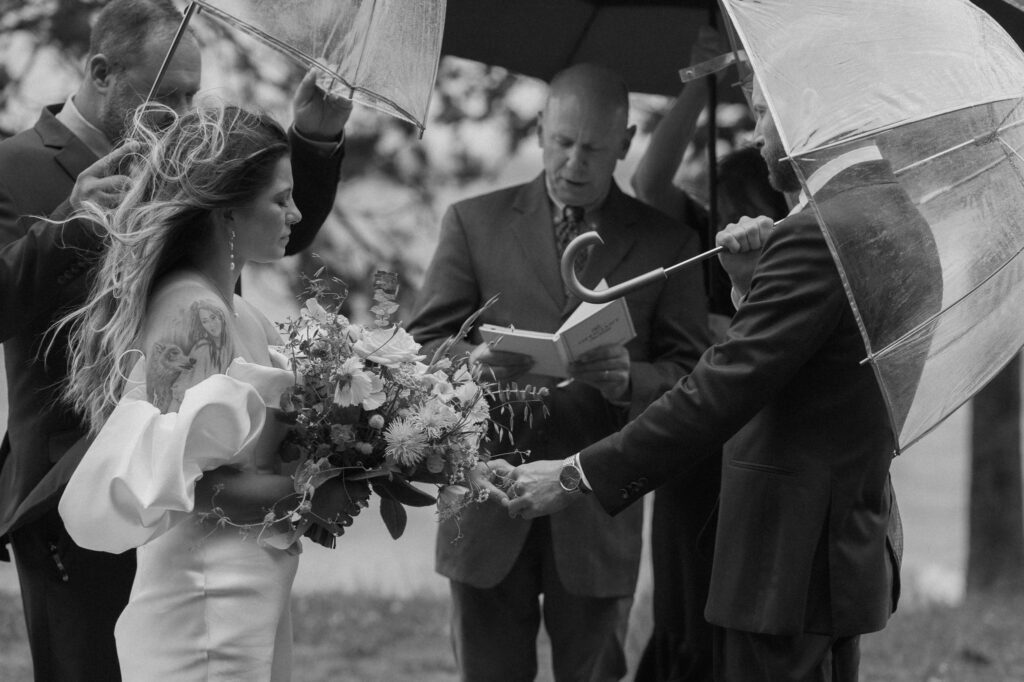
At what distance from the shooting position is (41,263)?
3547 millimetres

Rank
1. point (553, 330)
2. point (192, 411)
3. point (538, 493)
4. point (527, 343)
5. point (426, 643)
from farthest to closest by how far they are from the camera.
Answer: point (426, 643), point (553, 330), point (527, 343), point (538, 493), point (192, 411)

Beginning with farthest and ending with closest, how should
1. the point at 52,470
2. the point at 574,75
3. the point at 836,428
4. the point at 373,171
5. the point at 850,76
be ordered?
the point at 373,171 → the point at 574,75 → the point at 52,470 → the point at 836,428 → the point at 850,76

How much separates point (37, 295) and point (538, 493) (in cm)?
139

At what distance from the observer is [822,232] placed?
3.24m

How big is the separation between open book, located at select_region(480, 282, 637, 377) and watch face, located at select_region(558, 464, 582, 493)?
0.47 meters

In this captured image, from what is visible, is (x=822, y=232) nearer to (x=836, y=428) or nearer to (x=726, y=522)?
(x=836, y=428)

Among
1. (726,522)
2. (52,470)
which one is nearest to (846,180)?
(726,522)

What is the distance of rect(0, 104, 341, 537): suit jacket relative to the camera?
3.55 m

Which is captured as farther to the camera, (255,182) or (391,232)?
(391,232)

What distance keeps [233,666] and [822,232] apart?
1677 mm

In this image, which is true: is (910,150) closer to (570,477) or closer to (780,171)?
(780,171)

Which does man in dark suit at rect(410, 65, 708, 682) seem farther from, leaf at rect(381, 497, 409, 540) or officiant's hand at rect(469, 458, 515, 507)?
leaf at rect(381, 497, 409, 540)

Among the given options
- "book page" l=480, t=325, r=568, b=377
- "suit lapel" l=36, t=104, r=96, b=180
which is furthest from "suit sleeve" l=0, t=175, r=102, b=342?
"book page" l=480, t=325, r=568, b=377

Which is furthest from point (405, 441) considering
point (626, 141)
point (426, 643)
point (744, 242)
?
point (426, 643)
